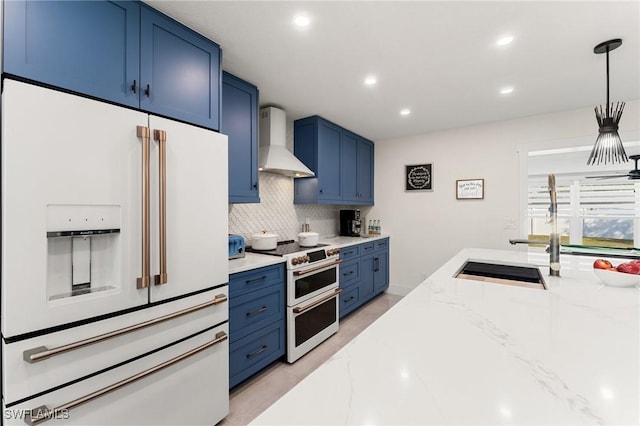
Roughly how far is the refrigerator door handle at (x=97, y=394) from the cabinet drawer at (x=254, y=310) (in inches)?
13.4

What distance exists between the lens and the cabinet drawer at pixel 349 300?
3.28 m

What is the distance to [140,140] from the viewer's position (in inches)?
52.4

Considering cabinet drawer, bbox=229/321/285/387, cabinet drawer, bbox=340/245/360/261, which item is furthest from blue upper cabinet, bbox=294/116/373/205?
cabinet drawer, bbox=229/321/285/387

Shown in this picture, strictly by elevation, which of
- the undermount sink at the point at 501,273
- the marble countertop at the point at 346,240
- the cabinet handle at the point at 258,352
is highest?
the marble countertop at the point at 346,240

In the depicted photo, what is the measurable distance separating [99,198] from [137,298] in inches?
19.6

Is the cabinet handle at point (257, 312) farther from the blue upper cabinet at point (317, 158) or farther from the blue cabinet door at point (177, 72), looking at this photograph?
the blue upper cabinet at point (317, 158)

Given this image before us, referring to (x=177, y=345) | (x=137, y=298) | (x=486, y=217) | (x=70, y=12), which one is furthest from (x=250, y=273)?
(x=486, y=217)

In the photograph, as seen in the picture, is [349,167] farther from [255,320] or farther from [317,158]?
[255,320]

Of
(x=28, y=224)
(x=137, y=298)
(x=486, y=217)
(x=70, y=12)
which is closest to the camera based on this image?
(x=28, y=224)

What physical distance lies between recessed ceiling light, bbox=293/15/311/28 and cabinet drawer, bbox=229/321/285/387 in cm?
217

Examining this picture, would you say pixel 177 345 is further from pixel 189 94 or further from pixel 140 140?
pixel 189 94

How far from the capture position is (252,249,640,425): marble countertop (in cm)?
54

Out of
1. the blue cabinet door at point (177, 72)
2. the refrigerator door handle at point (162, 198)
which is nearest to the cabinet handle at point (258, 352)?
the refrigerator door handle at point (162, 198)

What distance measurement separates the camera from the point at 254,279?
2102mm
